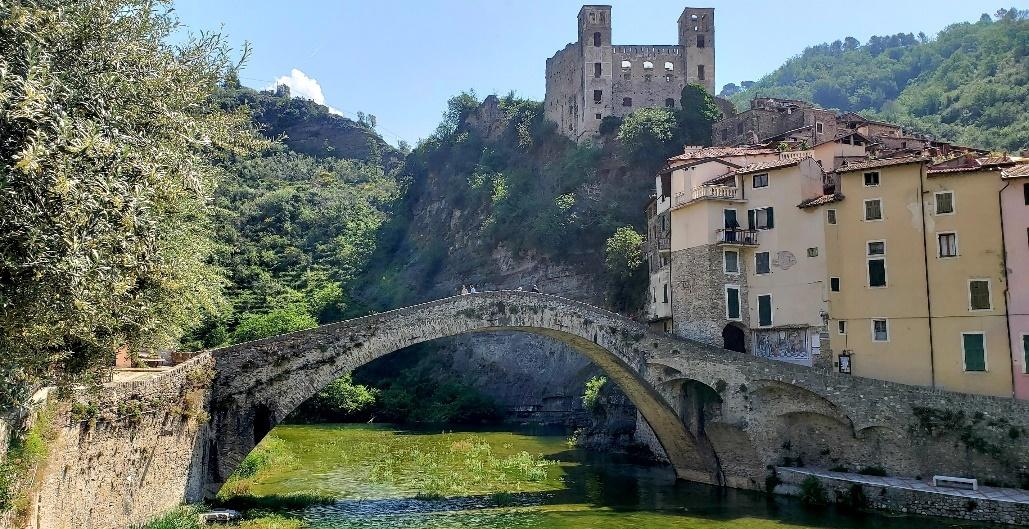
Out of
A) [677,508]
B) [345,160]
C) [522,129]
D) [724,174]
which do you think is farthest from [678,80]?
[345,160]

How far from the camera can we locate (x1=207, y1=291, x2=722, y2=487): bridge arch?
21.5m

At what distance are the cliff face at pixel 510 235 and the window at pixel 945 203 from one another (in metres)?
24.2

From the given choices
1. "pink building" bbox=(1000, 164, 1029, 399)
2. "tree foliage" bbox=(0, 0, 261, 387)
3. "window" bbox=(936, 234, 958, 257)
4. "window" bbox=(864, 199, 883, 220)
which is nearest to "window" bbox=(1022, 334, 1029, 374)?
"pink building" bbox=(1000, 164, 1029, 399)

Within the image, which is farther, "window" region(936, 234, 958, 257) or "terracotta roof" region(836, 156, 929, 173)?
"terracotta roof" region(836, 156, 929, 173)

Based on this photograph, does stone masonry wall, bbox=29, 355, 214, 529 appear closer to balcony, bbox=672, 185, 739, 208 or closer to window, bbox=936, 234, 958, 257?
balcony, bbox=672, 185, 739, 208

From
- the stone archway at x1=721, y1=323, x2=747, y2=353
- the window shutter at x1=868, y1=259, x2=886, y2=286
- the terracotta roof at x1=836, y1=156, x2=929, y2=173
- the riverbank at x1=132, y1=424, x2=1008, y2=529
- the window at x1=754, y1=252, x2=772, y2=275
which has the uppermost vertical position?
the terracotta roof at x1=836, y1=156, x2=929, y2=173

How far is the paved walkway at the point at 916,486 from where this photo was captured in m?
20.4

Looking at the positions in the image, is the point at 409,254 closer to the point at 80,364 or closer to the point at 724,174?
the point at 724,174

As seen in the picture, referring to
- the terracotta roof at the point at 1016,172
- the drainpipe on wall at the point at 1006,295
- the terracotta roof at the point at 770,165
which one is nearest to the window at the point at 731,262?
the terracotta roof at the point at 770,165

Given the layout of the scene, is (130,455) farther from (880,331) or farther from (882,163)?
(882,163)

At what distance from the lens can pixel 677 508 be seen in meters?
23.2

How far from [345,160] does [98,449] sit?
3736 inches

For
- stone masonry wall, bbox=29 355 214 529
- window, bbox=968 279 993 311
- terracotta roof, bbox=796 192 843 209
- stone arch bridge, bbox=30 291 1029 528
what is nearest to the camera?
stone masonry wall, bbox=29 355 214 529

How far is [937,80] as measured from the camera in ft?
295
